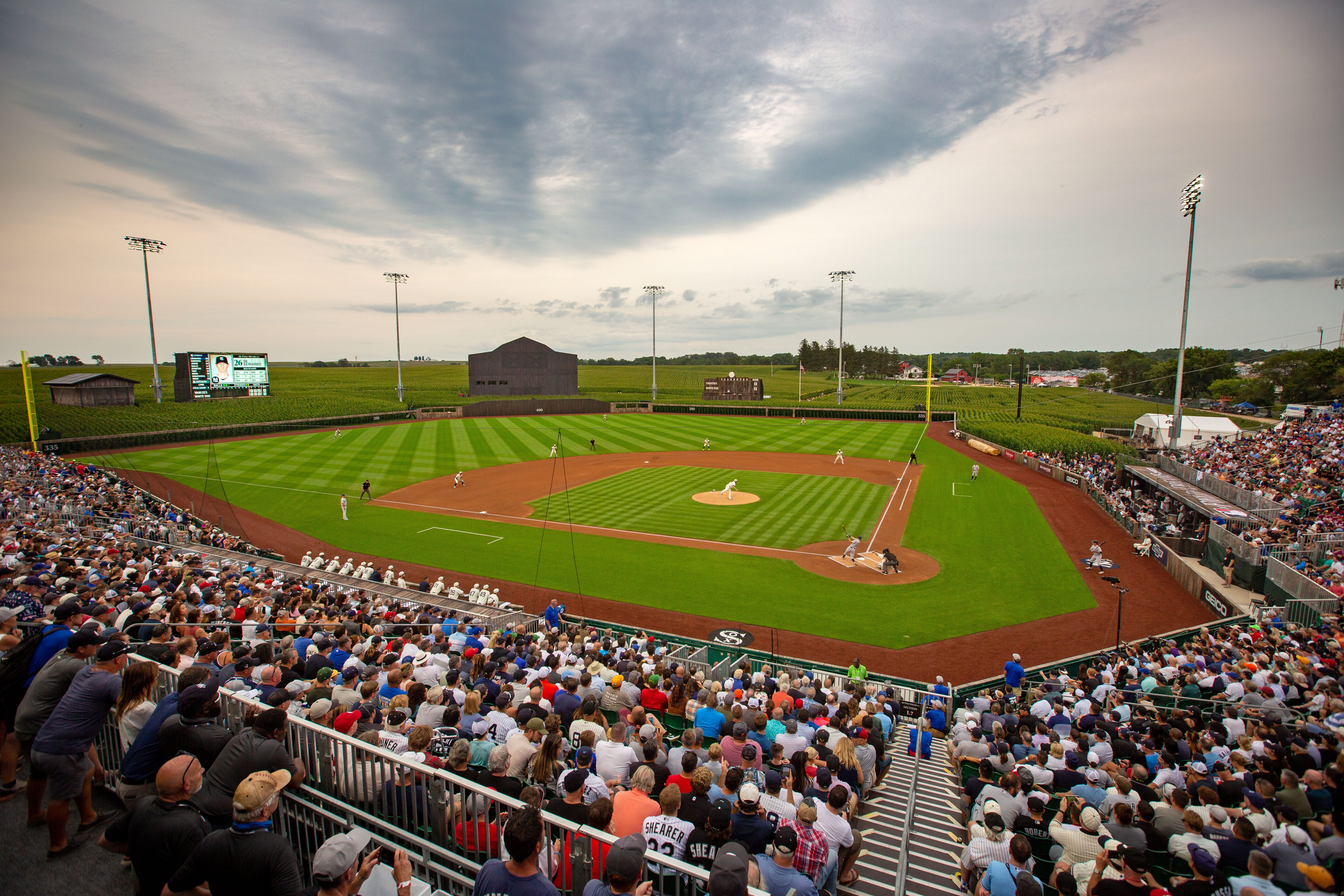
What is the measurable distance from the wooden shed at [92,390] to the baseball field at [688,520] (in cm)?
1927

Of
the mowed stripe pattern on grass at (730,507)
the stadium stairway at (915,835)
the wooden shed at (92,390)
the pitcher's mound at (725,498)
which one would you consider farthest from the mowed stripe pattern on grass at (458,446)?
the stadium stairway at (915,835)

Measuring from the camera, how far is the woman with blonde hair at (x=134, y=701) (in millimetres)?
5402

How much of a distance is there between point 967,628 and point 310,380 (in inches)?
5975

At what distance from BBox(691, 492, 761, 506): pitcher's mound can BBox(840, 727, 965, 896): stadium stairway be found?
23.7 m

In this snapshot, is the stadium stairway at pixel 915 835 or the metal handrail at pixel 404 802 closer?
the metal handrail at pixel 404 802

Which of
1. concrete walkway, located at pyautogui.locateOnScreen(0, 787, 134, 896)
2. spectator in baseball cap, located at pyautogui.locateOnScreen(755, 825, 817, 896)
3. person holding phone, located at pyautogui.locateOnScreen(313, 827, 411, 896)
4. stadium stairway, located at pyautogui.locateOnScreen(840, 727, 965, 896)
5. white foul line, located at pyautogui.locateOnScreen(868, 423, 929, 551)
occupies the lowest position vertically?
white foul line, located at pyautogui.locateOnScreen(868, 423, 929, 551)

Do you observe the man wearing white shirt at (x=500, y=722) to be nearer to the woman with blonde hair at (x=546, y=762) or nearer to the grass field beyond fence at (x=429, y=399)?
the woman with blonde hair at (x=546, y=762)

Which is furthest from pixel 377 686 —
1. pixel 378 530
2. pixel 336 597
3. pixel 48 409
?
pixel 48 409

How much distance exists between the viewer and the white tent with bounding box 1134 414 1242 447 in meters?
45.8

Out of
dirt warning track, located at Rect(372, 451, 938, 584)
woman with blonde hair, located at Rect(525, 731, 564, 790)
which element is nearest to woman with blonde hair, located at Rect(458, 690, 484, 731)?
woman with blonde hair, located at Rect(525, 731, 564, 790)

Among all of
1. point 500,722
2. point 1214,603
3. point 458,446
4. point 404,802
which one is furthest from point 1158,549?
point 458,446

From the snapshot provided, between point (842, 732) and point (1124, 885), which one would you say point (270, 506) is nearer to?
point (842, 732)

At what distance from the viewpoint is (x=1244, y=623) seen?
17891 millimetres

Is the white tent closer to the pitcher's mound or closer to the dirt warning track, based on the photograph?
the dirt warning track
